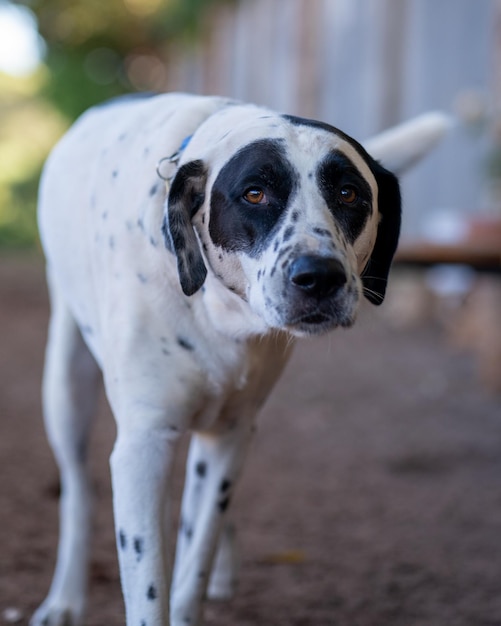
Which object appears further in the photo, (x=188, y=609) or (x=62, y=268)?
(x=62, y=268)

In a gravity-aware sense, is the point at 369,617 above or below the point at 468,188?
above

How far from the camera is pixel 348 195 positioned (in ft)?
6.39

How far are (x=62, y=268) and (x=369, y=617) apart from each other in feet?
4.19

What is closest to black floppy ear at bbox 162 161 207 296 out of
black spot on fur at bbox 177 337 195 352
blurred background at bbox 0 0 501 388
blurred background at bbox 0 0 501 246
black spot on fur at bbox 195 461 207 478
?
black spot on fur at bbox 177 337 195 352

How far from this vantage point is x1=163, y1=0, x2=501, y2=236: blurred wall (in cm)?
756

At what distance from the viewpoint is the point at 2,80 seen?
78.4 ft

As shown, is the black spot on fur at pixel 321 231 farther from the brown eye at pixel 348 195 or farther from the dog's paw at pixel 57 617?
the dog's paw at pixel 57 617

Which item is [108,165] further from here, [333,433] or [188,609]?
[333,433]

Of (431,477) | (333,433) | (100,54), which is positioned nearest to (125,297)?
(431,477)

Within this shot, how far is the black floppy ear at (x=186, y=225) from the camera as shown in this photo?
1989 mm

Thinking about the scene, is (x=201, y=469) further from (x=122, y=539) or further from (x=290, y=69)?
(x=290, y=69)

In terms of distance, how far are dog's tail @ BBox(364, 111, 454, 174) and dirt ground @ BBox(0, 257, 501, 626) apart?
0.62 m

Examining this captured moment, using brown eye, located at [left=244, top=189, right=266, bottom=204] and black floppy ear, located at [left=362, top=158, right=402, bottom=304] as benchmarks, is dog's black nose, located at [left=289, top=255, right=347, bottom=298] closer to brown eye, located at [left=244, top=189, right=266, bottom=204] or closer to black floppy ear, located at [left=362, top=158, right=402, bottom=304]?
brown eye, located at [left=244, top=189, right=266, bottom=204]

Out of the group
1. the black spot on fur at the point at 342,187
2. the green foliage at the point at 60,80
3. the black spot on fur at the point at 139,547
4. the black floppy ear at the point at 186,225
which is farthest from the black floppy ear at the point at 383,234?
the green foliage at the point at 60,80
